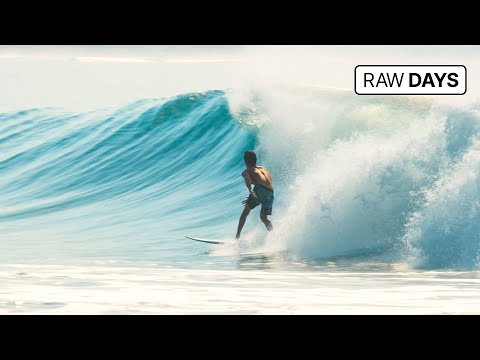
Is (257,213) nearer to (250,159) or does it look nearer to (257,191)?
(257,191)


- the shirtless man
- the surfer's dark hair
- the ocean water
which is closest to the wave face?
the ocean water

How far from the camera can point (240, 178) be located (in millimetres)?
12664

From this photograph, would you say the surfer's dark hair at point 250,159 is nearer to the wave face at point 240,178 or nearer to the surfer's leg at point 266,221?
the wave face at point 240,178

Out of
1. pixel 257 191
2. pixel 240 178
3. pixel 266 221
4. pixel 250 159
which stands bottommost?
pixel 240 178

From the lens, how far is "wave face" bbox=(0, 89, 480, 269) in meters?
10.2

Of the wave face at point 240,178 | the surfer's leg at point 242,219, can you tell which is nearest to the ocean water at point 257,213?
the wave face at point 240,178

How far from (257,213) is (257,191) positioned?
0.28 meters

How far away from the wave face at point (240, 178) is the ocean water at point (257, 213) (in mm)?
22

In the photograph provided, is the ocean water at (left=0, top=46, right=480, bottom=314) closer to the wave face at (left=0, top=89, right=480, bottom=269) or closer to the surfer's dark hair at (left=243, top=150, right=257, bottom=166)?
the wave face at (left=0, top=89, right=480, bottom=269)

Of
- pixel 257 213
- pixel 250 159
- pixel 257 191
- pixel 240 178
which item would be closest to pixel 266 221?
pixel 257 213

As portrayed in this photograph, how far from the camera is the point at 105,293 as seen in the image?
8.89 meters

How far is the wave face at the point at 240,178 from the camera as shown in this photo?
10.2 m

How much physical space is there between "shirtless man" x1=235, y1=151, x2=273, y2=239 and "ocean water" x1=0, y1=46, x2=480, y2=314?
11cm

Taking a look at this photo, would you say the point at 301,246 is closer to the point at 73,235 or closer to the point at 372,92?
the point at 372,92
